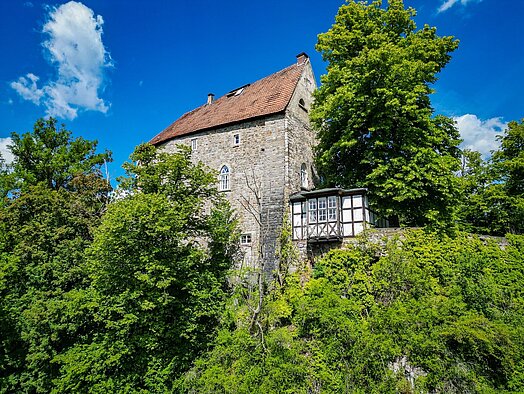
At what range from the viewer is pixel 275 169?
19.5 m

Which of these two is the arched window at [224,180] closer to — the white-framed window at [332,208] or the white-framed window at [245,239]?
the white-framed window at [245,239]

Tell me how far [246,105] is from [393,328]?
50.1 feet

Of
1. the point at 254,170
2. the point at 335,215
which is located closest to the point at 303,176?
the point at 254,170

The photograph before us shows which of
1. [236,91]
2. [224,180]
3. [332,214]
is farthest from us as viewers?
[236,91]

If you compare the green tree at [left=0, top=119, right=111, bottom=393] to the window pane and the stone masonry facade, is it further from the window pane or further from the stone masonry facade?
the window pane

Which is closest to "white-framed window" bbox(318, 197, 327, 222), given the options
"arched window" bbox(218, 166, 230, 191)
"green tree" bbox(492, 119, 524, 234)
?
"arched window" bbox(218, 166, 230, 191)

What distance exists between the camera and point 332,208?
16453 mm

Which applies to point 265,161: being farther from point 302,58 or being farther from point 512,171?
point 512,171

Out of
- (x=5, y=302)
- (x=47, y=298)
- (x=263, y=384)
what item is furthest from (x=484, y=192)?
(x=5, y=302)

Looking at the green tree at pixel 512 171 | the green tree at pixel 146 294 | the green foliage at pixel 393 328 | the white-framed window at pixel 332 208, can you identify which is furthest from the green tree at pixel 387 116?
the green tree at pixel 146 294

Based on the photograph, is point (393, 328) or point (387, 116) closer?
point (393, 328)

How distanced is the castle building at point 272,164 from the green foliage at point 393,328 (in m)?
1.98

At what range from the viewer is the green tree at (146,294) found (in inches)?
589

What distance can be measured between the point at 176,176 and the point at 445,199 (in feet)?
40.0
